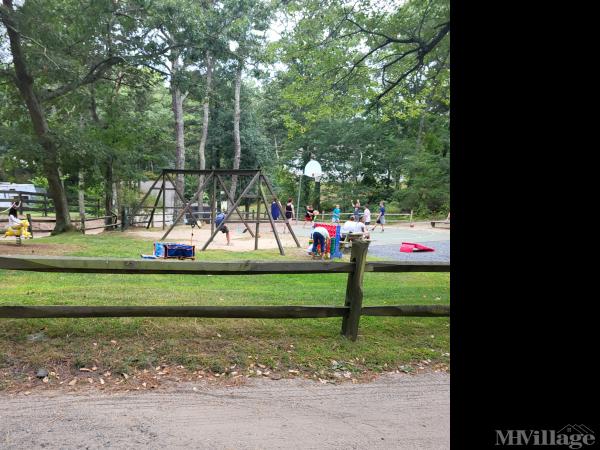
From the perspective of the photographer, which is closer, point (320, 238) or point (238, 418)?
point (238, 418)

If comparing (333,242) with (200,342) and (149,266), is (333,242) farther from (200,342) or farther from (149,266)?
(149,266)

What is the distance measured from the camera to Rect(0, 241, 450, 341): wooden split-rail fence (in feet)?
11.8

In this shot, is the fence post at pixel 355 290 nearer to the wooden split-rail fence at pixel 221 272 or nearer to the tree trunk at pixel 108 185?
the wooden split-rail fence at pixel 221 272

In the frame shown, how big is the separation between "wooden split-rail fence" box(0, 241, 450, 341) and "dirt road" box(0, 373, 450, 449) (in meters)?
0.72

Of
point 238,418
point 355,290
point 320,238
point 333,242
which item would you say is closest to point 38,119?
point 320,238

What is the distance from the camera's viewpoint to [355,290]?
4.07 metres

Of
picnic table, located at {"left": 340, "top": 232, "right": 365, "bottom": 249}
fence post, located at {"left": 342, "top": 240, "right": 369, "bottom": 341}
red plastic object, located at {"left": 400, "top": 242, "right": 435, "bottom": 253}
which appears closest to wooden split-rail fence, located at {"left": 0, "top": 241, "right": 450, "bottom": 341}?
fence post, located at {"left": 342, "top": 240, "right": 369, "bottom": 341}

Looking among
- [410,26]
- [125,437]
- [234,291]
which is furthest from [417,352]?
[410,26]

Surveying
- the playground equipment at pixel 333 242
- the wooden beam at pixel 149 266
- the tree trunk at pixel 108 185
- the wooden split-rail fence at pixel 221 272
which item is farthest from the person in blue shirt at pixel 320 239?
the tree trunk at pixel 108 185

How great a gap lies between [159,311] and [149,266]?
40cm

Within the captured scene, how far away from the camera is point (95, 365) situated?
135 inches

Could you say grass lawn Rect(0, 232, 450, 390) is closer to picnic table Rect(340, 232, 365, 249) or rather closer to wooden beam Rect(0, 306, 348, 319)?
wooden beam Rect(0, 306, 348, 319)
